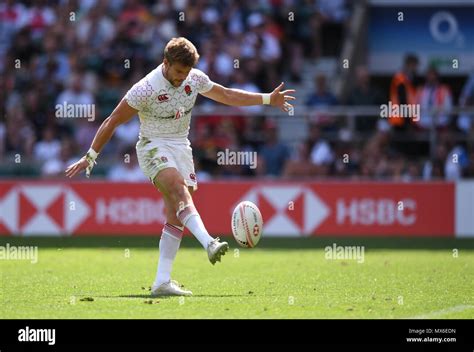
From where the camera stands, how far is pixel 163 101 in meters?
11.0

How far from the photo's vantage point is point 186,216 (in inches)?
428

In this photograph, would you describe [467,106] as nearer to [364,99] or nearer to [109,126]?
[364,99]

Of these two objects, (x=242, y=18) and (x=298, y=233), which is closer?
(x=298, y=233)

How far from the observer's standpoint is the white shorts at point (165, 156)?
11117 mm

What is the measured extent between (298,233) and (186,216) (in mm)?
8714
